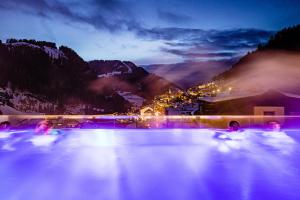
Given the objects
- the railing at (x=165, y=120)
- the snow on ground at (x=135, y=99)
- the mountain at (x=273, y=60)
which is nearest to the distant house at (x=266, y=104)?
the railing at (x=165, y=120)

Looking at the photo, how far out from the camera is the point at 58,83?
226 feet

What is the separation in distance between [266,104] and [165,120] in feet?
33.4

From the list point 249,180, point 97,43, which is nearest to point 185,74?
point 97,43

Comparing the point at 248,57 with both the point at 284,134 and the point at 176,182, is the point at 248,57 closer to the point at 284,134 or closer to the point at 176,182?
the point at 284,134

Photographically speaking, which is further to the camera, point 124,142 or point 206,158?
point 124,142

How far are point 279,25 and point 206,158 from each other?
61.5ft

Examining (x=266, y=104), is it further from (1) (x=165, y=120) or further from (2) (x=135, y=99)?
(2) (x=135, y=99)

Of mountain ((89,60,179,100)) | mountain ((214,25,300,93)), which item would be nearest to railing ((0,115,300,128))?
mountain ((214,25,300,93))

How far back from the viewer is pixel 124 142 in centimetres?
828

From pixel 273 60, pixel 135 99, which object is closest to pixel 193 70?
pixel 273 60

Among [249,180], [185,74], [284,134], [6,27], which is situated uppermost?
[6,27]

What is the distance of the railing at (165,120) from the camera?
8.49m

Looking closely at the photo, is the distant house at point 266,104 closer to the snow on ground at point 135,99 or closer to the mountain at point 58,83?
the mountain at point 58,83

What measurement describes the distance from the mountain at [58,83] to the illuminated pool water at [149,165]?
45486mm
